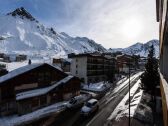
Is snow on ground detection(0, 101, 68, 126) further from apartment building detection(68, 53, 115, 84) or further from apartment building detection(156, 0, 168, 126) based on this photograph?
apartment building detection(68, 53, 115, 84)

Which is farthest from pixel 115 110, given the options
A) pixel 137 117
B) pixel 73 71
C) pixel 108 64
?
pixel 108 64

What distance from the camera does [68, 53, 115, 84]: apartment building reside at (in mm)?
73375

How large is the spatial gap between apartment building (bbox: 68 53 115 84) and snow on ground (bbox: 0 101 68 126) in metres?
33.0

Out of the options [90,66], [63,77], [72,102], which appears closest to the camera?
[72,102]

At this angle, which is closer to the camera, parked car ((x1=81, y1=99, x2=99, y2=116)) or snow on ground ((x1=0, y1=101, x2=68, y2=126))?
snow on ground ((x1=0, y1=101, x2=68, y2=126))

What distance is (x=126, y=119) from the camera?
1240 inches

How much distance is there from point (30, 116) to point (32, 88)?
7.90 meters

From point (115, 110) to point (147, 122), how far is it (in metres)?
Result: 8.67

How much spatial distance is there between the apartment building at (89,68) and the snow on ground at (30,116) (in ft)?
108

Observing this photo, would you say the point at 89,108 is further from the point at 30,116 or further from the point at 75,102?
the point at 30,116

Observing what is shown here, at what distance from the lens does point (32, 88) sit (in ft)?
136

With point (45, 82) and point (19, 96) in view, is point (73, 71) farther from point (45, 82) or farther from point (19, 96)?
point (19, 96)

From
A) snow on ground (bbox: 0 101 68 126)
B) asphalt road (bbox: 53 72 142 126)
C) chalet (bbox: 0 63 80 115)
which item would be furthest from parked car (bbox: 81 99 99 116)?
chalet (bbox: 0 63 80 115)

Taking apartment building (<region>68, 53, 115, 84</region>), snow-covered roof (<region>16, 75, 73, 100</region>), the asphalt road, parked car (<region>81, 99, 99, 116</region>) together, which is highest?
apartment building (<region>68, 53, 115, 84</region>)
